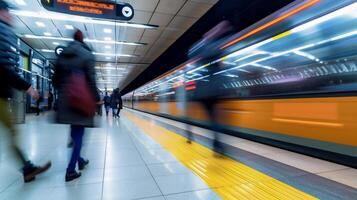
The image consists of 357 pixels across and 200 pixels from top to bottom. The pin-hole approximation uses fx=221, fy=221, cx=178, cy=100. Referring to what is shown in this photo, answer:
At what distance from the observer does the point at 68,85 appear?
7.05ft

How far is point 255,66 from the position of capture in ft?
13.1

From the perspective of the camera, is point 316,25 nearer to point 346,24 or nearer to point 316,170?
point 346,24

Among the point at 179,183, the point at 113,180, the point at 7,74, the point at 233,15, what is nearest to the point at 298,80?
the point at 179,183

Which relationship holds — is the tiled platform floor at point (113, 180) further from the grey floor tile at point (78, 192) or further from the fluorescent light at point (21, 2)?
the fluorescent light at point (21, 2)

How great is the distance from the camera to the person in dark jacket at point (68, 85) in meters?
2.16

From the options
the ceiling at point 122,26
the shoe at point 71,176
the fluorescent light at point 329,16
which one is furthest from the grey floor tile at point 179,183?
the ceiling at point 122,26

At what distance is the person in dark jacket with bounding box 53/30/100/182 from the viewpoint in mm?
2160

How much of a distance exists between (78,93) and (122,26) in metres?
7.35

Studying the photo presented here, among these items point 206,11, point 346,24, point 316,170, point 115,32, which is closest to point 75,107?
point 316,170

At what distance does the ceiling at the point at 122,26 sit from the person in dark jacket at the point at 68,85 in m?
4.99

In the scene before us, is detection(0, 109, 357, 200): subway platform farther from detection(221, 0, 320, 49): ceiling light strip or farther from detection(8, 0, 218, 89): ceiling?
detection(8, 0, 218, 89): ceiling

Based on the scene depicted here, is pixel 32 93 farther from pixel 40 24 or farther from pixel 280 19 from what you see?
pixel 40 24

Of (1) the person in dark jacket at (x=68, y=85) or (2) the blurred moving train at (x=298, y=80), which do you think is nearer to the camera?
(1) the person in dark jacket at (x=68, y=85)

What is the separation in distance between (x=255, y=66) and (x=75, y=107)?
3096mm
